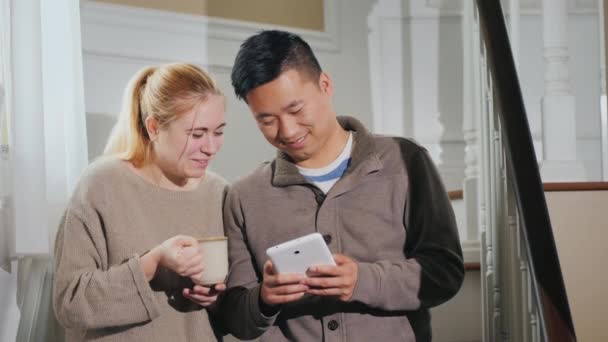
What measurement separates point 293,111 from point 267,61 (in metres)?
0.11

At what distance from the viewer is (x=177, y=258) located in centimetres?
169

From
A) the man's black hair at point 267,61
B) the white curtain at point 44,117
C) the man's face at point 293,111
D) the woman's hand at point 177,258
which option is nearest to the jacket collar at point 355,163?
the man's face at point 293,111

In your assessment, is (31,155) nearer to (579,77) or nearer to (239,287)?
(239,287)

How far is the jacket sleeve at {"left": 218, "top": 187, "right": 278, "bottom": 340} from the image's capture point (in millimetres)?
1789

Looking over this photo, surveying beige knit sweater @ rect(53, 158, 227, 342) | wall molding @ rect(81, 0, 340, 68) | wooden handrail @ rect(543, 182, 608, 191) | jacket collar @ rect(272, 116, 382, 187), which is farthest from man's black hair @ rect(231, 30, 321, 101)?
wooden handrail @ rect(543, 182, 608, 191)

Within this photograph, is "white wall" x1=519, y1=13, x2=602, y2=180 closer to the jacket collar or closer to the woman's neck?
the jacket collar

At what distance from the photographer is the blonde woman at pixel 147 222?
1.74 meters

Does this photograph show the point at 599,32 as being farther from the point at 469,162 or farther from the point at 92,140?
the point at 92,140

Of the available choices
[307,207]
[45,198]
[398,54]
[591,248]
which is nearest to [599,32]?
[398,54]

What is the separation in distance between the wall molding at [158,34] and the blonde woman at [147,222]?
59 centimetres

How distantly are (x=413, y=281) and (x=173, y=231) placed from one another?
50 cm

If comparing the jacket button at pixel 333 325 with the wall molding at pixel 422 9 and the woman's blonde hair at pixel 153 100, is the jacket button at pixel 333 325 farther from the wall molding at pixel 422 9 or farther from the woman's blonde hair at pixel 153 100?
the wall molding at pixel 422 9

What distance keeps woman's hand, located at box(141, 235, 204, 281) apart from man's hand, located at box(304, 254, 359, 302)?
0.22 m

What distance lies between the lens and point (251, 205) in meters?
1.90
